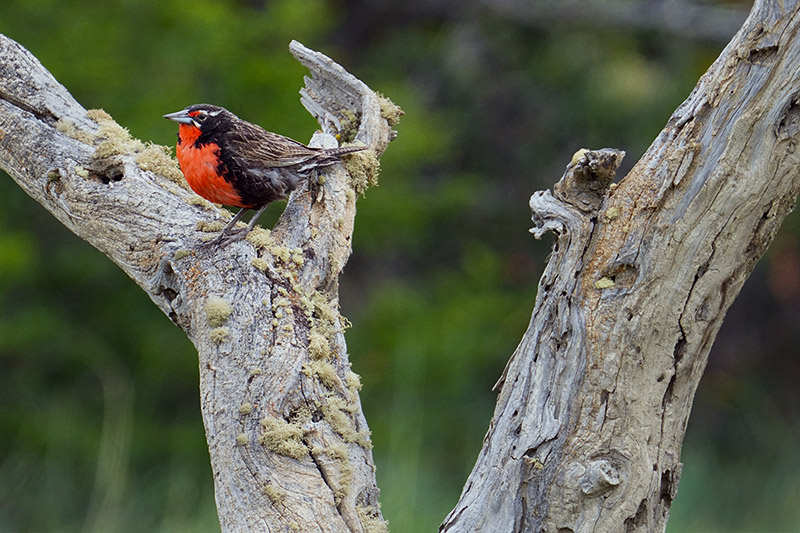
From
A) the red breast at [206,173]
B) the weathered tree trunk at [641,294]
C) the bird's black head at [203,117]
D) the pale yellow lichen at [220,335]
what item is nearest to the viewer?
the weathered tree trunk at [641,294]

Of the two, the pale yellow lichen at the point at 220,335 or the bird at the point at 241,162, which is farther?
the bird at the point at 241,162

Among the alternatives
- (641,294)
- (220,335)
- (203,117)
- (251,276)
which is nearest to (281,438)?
(220,335)

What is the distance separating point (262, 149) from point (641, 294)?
4.66 feet

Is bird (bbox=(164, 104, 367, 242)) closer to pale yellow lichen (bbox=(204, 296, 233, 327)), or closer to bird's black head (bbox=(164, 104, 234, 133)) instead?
bird's black head (bbox=(164, 104, 234, 133))

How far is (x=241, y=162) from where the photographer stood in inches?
130

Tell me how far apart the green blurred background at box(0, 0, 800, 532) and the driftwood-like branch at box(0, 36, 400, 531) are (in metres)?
2.44

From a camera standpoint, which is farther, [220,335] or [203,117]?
[203,117]

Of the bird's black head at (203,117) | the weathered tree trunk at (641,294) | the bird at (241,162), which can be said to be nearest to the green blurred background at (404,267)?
the bird at (241,162)

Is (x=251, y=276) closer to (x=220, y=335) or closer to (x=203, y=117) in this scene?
(x=220, y=335)

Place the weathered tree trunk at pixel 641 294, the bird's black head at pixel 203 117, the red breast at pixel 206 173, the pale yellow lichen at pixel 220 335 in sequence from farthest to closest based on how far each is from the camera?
1. the bird's black head at pixel 203 117
2. the red breast at pixel 206 173
3. the pale yellow lichen at pixel 220 335
4. the weathered tree trunk at pixel 641 294

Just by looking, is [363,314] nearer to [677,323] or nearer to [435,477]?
[435,477]

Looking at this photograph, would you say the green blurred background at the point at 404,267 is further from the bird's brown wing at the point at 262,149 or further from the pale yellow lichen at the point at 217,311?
the pale yellow lichen at the point at 217,311

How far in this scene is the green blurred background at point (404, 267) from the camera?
7.39m

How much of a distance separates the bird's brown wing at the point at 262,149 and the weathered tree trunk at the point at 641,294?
3.15 feet
